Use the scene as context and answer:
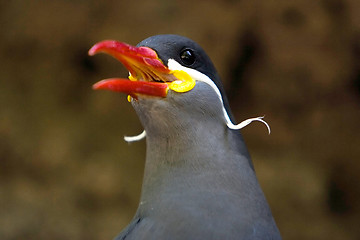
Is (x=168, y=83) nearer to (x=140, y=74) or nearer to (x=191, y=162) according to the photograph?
(x=140, y=74)

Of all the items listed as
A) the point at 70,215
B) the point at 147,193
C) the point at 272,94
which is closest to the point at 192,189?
the point at 147,193

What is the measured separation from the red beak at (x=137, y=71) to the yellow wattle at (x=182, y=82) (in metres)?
0.02

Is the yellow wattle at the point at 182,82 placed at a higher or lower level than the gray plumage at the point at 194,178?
higher

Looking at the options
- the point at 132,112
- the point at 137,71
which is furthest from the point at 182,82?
the point at 132,112

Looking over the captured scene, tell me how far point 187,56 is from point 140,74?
0.19m

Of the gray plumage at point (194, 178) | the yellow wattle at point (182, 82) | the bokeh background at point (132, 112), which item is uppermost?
the yellow wattle at point (182, 82)

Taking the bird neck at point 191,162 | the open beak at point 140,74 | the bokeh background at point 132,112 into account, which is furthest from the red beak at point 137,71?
the bokeh background at point 132,112

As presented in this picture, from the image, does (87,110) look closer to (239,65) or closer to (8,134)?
(8,134)

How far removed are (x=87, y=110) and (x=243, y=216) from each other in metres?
2.78

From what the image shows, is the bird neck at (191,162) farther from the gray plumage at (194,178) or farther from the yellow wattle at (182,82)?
the yellow wattle at (182,82)

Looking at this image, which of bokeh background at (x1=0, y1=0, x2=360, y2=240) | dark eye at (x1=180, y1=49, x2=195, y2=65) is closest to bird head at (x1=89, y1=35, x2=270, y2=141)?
dark eye at (x1=180, y1=49, x2=195, y2=65)

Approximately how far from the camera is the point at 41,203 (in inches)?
173

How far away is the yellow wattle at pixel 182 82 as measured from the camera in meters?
1.81

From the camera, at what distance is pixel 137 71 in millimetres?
1808
